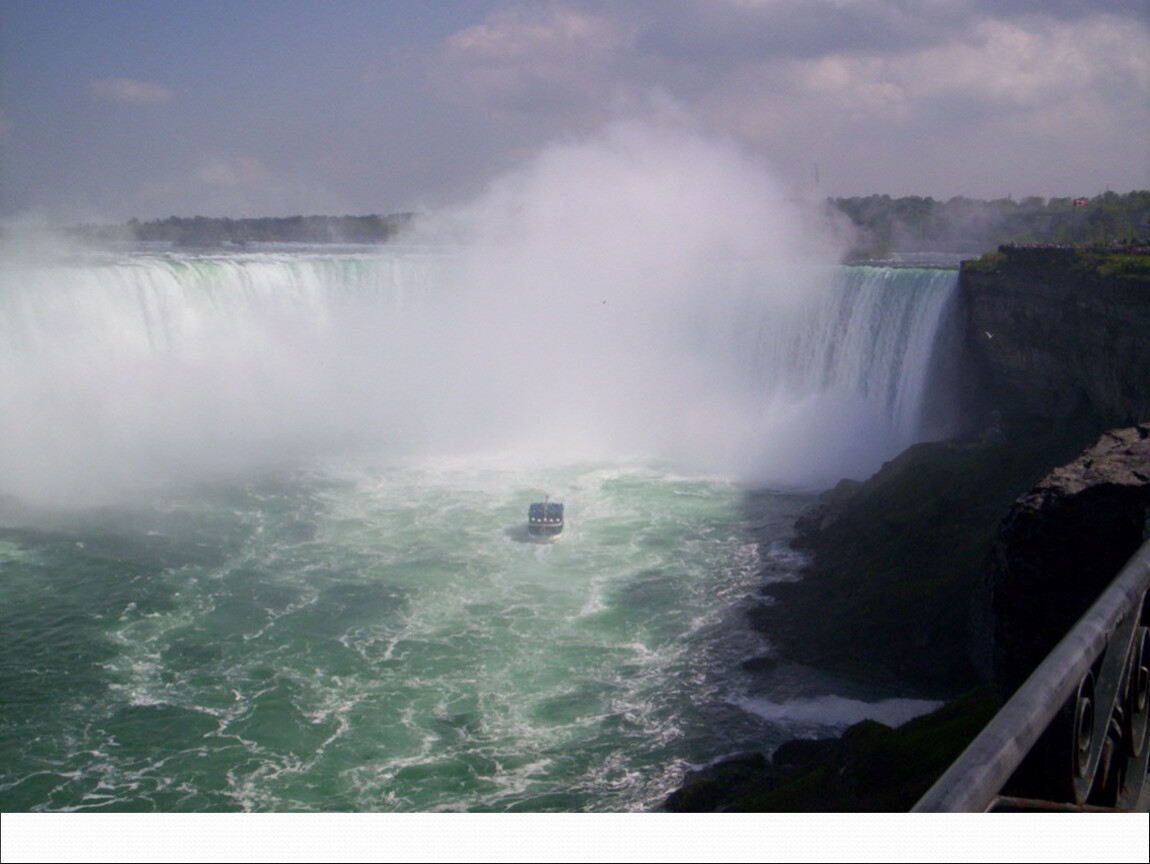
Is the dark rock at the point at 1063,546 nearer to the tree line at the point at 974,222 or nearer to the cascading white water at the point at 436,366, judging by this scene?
the cascading white water at the point at 436,366

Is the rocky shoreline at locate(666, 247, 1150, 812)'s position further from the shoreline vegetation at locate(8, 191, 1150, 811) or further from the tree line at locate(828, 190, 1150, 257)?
the tree line at locate(828, 190, 1150, 257)

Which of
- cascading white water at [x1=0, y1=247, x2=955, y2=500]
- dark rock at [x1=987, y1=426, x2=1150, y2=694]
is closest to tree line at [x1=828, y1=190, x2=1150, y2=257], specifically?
cascading white water at [x1=0, y1=247, x2=955, y2=500]

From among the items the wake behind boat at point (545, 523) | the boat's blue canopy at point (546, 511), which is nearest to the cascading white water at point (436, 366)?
the boat's blue canopy at point (546, 511)

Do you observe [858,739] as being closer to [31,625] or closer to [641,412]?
[31,625]

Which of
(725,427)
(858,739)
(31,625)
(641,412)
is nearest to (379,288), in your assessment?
(641,412)

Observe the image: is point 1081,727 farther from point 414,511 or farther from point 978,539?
point 414,511

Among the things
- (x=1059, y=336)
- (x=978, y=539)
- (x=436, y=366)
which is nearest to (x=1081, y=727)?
(x=978, y=539)
